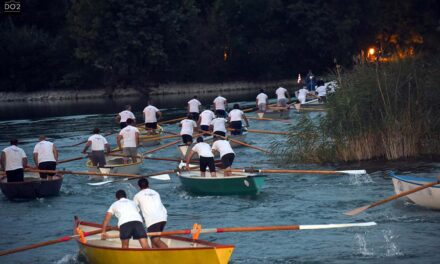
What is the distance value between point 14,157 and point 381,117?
1215 cm

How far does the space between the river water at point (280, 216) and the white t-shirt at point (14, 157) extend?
1203mm

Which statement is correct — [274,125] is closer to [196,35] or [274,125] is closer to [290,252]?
[290,252]

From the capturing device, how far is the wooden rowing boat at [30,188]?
89.7 feet

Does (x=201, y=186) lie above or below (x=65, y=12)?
below

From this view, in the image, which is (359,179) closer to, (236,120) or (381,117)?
(381,117)

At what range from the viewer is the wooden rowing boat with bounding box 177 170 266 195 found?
25.8m

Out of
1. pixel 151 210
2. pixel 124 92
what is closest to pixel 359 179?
pixel 151 210

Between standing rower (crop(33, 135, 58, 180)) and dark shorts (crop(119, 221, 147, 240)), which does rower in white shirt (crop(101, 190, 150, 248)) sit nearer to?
dark shorts (crop(119, 221, 147, 240))

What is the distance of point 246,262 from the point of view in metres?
19.9

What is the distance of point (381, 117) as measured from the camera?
29.9m

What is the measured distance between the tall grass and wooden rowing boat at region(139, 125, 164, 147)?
36.2 ft

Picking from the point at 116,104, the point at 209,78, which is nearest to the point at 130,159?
the point at 116,104

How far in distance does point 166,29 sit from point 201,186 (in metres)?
54.0

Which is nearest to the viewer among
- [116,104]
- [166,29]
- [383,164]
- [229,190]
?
[229,190]
